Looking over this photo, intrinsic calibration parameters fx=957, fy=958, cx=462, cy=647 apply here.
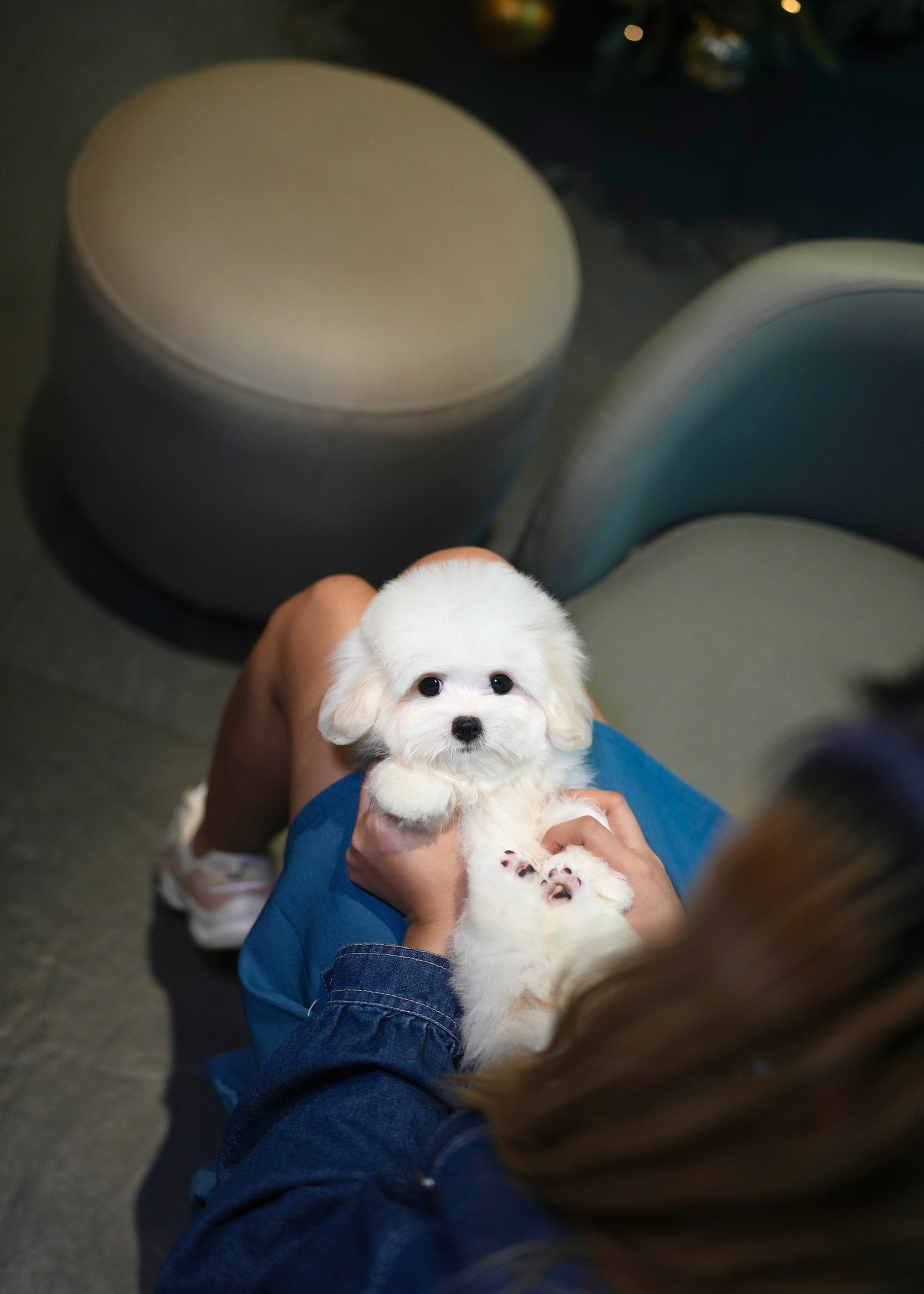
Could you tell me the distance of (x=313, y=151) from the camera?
1.50 meters

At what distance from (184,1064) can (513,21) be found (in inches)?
112

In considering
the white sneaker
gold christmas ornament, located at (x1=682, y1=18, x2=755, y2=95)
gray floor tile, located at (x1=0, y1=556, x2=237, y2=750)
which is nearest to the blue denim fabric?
the white sneaker

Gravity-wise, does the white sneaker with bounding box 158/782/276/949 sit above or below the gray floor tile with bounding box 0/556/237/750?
above

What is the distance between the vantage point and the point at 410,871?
901 mm

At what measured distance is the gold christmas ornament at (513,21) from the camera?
277cm

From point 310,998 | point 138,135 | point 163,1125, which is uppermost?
point 138,135

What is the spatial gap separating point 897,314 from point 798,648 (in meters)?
0.43

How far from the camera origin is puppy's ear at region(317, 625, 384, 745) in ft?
3.05

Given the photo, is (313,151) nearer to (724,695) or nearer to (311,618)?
(311,618)

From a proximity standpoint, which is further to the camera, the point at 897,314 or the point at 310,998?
the point at 897,314

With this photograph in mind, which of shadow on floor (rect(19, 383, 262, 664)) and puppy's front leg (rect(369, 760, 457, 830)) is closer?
puppy's front leg (rect(369, 760, 457, 830))

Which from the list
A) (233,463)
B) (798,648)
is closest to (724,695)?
(798,648)

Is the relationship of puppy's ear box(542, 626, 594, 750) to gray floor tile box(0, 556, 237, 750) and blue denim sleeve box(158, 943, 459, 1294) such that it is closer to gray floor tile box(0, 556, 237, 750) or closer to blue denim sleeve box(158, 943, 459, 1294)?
blue denim sleeve box(158, 943, 459, 1294)

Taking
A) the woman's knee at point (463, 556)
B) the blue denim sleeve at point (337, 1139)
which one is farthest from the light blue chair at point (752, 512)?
the blue denim sleeve at point (337, 1139)
